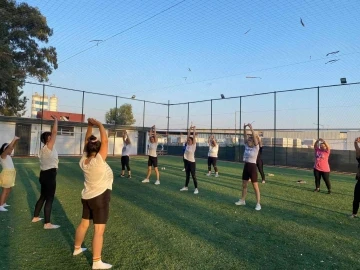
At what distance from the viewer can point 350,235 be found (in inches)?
200

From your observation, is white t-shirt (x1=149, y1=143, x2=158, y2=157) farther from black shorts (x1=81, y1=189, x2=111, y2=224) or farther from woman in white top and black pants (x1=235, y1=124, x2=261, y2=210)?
black shorts (x1=81, y1=189, x2=111, y2=224)

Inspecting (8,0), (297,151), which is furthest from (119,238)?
(8,0)

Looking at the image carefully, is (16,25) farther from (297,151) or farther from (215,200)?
(297,151)

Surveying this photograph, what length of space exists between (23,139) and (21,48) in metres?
7.76

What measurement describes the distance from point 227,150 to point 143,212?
1989 centimetres

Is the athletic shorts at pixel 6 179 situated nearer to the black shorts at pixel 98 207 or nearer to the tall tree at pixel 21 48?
the black shorts at pixel 98 207

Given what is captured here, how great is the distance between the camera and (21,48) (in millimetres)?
21641

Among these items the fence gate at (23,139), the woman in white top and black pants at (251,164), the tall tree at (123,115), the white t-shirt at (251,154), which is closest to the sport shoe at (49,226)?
the woman in white top and black pants at (251,164)

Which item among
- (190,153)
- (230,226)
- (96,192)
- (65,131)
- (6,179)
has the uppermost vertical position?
(65,131)

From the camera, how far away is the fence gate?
963 inches

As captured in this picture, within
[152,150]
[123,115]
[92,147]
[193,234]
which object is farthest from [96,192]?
[123,115]

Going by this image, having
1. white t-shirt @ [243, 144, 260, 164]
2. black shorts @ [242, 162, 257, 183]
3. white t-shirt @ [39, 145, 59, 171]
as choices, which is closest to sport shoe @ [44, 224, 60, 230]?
white t-shirt @ [39, 145, 59, 171]

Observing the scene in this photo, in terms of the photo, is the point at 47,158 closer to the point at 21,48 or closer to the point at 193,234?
the point at 193,234

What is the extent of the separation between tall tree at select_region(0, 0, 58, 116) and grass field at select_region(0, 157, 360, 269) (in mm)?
13514
